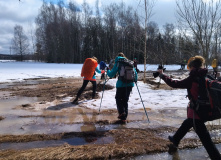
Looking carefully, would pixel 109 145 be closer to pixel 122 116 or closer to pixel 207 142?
pixel 122 116

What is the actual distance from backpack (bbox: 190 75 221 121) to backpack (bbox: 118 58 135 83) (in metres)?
1.94

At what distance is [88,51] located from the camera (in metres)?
53.5

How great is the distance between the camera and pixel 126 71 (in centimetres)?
459

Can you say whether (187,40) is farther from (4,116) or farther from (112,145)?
(4,116)

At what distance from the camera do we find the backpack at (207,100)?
8.67 feet

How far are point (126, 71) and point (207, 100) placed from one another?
7.13 ft

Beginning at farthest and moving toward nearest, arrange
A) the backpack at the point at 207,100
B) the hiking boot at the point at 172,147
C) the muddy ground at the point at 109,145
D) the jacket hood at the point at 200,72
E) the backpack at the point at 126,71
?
the backpack at the point at 126,71, the hiking boot at the point at 172,147, the muddy ground at the point at 109,145, the jacket hood at the point at 200,72, the backpack at the point at 207,100

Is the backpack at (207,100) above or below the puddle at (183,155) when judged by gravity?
above

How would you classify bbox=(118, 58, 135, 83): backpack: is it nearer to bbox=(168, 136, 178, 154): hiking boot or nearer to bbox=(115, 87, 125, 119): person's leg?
bbox=(115, 87, 125, 119): person's leg

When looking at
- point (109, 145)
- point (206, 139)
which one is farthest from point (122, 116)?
point (206, 139)

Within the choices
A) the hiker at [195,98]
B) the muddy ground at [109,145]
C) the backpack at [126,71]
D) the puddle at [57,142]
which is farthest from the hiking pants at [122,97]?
the hiker at [195,98]

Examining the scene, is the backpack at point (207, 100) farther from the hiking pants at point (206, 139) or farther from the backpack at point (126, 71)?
the backpack at point (126, 71)

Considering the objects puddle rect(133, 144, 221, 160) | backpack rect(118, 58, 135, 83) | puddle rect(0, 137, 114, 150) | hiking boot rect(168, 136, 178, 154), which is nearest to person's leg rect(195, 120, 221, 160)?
puddle rect(133, 144, 221, 160)

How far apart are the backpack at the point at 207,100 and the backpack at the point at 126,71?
194cm
